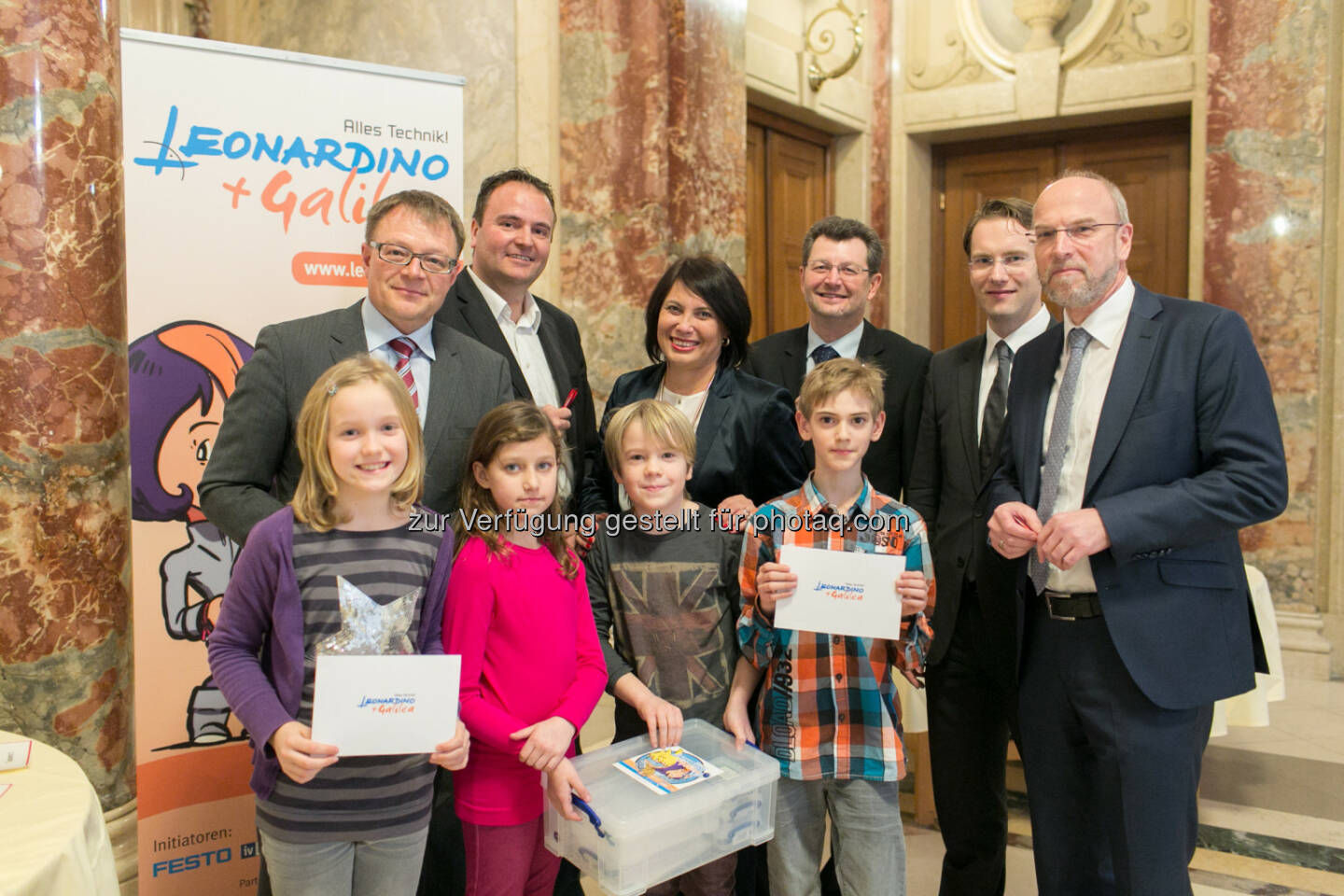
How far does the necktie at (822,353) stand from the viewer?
2.82 metres

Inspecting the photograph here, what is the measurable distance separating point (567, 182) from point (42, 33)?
198 centimetres

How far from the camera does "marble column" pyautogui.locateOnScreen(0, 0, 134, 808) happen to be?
246cm

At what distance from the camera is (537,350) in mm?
2717

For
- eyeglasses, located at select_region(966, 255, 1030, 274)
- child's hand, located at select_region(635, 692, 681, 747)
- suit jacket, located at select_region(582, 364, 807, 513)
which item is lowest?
child's hand, located at select_region(635, 692, 681, 747)

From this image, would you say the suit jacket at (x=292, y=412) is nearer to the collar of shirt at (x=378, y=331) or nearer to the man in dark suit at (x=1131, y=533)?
the collar of shirt at (x=378, y=331)

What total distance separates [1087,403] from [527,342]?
1.45 metres

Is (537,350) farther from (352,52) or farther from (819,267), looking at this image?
(352,52)

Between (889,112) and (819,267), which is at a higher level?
(889,112)

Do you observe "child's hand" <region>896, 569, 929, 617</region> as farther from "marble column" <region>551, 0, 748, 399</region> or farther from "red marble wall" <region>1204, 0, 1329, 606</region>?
"red marble wall" <region>1204, 0, 1329, 606</region>

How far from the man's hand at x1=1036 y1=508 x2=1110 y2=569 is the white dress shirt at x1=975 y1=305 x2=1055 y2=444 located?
2.00ft

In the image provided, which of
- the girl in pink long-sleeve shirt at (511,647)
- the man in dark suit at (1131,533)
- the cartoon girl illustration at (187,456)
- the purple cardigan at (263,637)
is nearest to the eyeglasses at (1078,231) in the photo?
the man in dark suit at (1131,533)

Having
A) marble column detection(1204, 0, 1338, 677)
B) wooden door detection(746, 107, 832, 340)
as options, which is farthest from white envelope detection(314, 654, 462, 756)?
marble column detection(1204, 0, 1338, 677)

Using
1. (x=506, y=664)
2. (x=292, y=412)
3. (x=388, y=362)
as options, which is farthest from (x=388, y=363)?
(x=506, y=664)

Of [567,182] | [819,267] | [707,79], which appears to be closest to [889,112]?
[707,79]
